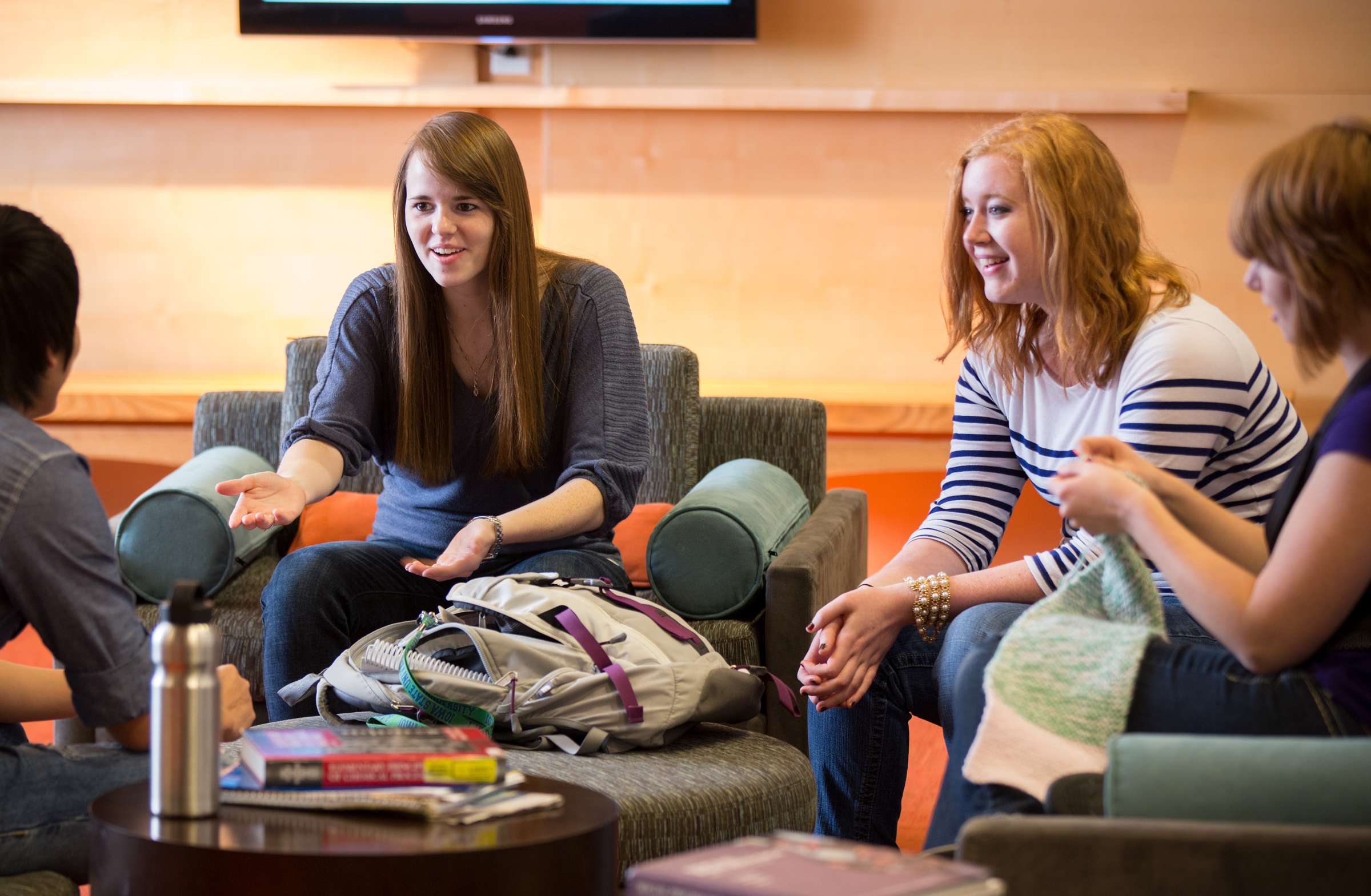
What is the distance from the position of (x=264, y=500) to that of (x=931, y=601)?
90 cm

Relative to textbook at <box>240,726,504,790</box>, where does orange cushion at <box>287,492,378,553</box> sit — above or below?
below

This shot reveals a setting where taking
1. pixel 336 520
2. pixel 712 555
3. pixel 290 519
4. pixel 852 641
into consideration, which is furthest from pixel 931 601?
pixel 336 520

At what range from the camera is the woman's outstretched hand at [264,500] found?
1829mm

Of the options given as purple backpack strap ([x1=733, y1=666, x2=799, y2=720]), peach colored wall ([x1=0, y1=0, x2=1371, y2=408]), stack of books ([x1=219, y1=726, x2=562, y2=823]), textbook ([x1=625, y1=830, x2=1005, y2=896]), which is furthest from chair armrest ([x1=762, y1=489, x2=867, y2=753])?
peach colored wall ([x1=0, y1=0, x2=1371, y2=408])

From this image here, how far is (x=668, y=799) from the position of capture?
1453 millimetres

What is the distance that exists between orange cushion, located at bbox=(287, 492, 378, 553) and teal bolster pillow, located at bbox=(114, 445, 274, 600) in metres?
0.15

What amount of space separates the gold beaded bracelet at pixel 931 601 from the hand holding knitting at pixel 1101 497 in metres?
0.54

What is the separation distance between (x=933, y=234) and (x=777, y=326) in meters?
0.47

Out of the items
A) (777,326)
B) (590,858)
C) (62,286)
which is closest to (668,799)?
(590,858)

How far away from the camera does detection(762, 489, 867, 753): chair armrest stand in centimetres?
204

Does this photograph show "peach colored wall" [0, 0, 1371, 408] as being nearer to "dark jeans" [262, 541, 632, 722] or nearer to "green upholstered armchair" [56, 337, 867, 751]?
"green upholstered armchair" [56, 337, 867, 751]

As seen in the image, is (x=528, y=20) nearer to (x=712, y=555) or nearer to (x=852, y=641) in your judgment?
(x=712, y=555)

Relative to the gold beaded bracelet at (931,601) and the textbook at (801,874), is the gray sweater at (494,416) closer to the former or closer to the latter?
the gold beaded bracelet at (931,601)

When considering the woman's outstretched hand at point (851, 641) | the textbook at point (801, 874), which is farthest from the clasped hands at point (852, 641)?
the textbook at point (801, 874)
